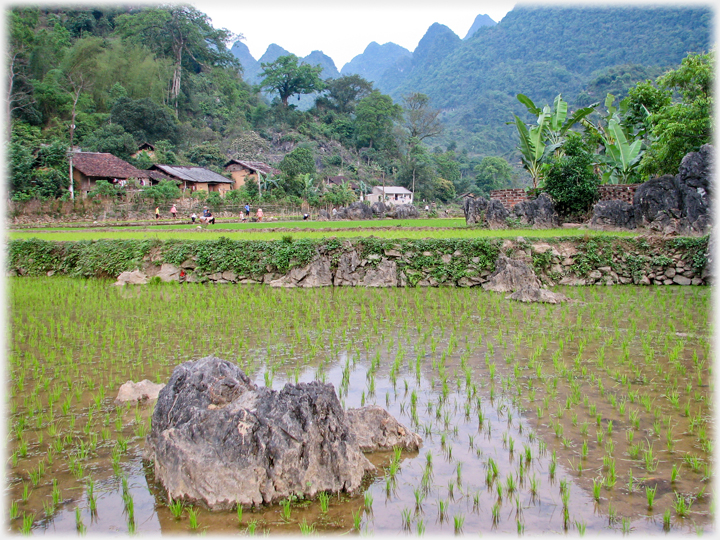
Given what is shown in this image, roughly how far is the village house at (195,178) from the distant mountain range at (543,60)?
54.0 m

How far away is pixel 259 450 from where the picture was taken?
301 cm

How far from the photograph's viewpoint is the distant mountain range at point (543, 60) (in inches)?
3784

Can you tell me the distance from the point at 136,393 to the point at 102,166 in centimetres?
3692

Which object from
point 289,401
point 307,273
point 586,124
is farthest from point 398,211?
point 289,401

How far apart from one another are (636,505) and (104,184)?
34027 millimetres

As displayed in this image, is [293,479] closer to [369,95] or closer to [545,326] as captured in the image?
[545,326]

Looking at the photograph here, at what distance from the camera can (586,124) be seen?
2594cm

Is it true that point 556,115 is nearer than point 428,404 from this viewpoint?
No

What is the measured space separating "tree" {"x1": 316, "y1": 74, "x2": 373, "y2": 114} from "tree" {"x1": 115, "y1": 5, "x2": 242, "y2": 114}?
16118mm

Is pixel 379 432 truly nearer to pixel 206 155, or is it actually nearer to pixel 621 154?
pixel 621 154

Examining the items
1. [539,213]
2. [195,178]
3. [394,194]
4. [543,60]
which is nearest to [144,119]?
[195,178]

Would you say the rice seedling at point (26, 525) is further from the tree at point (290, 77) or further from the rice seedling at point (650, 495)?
the tree at point (290, 77)

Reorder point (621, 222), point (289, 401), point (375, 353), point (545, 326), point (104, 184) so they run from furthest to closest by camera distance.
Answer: point (104, 184), point (621, 222), point (545, 326), point (375, 353), point (289, 401)

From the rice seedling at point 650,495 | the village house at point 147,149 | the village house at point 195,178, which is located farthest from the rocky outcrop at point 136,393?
the village house at point 147,149
